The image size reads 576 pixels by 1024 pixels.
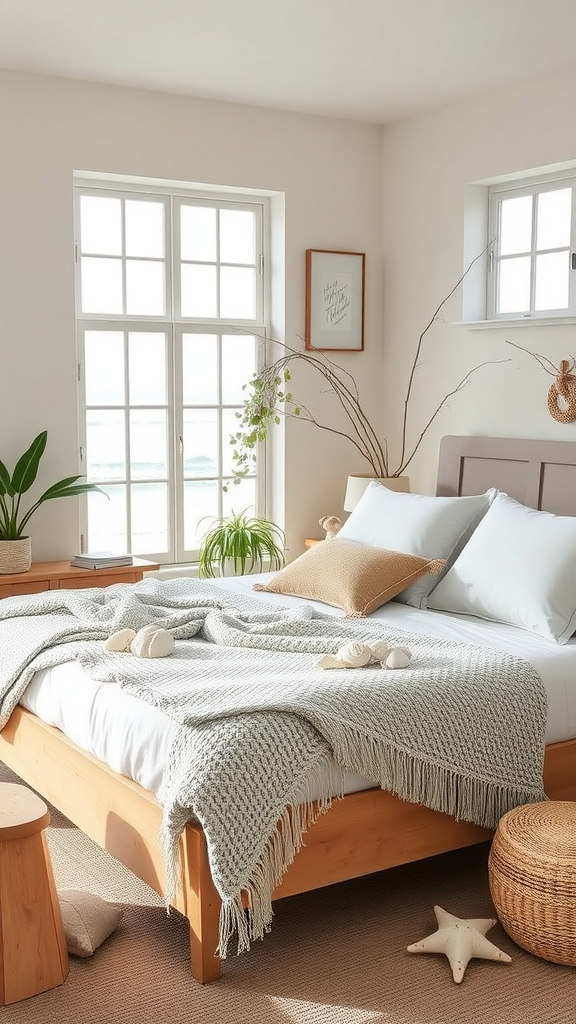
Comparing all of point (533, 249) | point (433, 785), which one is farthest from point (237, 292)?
point (433, 785)

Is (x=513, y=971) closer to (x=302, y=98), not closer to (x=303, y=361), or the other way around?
(x=303, y=361)

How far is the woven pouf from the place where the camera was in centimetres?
251

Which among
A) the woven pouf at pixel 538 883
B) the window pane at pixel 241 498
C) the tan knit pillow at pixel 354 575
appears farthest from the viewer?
the window pane at pixel 241 498

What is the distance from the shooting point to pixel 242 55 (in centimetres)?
429

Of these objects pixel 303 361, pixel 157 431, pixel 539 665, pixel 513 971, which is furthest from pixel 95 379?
pixel 513 971

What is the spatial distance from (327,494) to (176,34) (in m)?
2.31

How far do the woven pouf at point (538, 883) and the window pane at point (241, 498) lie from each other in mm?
2934

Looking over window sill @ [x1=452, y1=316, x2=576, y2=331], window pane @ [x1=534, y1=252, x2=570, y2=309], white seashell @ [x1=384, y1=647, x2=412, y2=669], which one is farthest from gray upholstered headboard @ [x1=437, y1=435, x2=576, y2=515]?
white seashell @ [x1=384, y1=647, x2=412, y2=669]

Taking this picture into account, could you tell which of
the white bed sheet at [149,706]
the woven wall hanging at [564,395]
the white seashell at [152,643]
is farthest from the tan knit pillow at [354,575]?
the woven wall hanging at [564,395]

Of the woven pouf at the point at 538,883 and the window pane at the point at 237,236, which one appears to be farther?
the window pane at the point at 237,236

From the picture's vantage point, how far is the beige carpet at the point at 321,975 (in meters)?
2.36

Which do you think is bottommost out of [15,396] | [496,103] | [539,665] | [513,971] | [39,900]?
[513,971]

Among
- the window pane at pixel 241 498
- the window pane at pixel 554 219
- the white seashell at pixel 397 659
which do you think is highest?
the window pane at pixel 554 219

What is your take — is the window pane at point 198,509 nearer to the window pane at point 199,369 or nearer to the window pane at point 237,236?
the window pane at point 199,369
